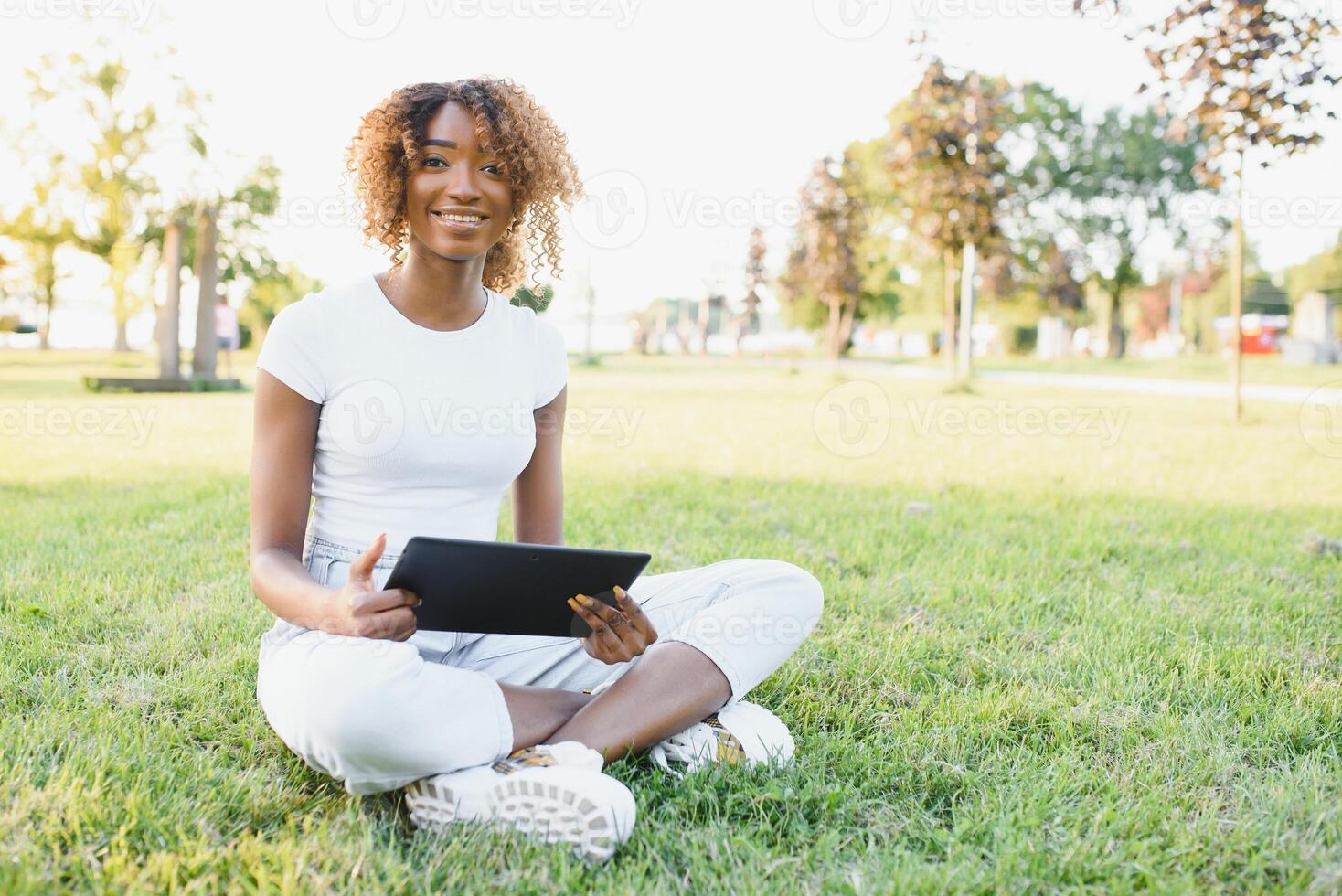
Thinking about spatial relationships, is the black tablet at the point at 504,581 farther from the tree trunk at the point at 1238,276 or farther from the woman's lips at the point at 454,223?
the tree trunk at the point at 1238,276

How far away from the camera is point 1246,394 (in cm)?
1523

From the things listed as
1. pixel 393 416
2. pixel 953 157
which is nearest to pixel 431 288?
pixel 393 416

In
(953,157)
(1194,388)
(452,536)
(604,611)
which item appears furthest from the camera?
(1194,388)

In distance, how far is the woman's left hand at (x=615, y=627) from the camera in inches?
83.4

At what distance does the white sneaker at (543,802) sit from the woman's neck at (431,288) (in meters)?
1.07

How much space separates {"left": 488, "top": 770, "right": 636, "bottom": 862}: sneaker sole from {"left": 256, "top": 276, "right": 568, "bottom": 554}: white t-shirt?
2.19ft

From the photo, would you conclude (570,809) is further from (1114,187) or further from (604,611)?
(1114,187)

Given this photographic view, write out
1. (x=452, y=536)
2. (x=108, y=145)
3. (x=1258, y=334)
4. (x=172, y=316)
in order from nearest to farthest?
(x=452, y=536) → (x=172, y=316) → (x=108, y=145) → (x=1258, y=334)

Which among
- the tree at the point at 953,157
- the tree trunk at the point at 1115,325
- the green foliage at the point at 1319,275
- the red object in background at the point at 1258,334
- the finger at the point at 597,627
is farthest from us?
the green foliage at the point at 1319,275

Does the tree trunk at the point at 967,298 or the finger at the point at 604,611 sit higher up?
the tree trunk at the point at 967,298

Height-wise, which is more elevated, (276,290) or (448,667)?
(276,290)

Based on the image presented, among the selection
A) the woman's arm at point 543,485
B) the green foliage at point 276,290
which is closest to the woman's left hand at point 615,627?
the woman's arm at point 543,485

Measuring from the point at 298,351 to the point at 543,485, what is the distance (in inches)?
29.1

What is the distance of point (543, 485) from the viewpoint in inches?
104
